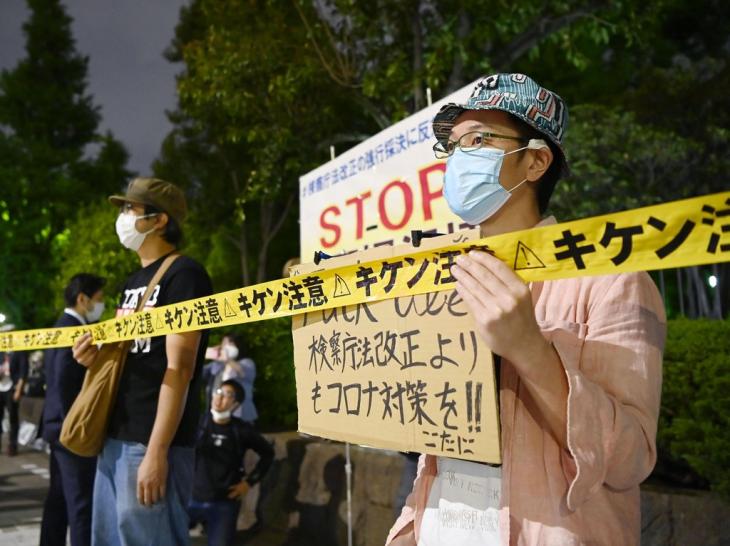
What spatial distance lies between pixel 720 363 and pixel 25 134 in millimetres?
29764

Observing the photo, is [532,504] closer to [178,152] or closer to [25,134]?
[178,152]

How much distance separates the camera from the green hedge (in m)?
3.26

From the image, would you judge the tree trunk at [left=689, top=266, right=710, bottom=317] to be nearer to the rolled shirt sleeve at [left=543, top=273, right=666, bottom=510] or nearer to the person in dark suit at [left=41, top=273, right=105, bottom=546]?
the person in dark suit at [left=41, top=273, right=105, bottom=546]

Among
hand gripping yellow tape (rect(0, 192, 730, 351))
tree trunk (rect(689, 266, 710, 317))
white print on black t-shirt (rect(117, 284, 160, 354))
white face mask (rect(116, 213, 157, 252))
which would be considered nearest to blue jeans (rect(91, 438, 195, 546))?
white print on black t-shirt (rect(117, 284, 160, 354))

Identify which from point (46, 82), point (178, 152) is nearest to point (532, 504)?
point (178, 152)

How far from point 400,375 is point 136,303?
1.77 meters

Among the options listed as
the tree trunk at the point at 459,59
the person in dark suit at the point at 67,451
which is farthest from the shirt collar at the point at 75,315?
the tree trunk at the point at 459,59

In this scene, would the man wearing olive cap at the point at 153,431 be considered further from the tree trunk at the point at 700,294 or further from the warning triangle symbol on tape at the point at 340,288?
the tree trunk at the point at 700,294

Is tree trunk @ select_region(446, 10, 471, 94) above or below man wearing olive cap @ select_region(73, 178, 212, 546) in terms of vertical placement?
above

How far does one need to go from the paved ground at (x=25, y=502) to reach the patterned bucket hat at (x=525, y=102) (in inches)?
184

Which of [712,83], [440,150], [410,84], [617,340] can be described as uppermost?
[712,83]

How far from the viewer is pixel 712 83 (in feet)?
44.8

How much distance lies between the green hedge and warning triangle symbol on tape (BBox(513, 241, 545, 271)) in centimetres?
242

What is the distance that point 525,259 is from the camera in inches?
53.4
